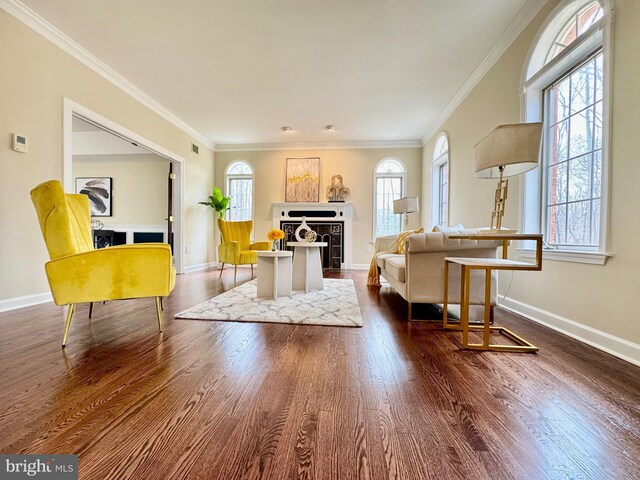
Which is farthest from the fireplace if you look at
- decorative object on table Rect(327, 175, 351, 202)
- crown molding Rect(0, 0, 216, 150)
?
crown molding Rect(0, 0, 216, 150)

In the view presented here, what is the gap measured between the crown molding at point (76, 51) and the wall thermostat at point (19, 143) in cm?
104

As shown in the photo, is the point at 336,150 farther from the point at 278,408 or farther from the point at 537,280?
the point at 278,408

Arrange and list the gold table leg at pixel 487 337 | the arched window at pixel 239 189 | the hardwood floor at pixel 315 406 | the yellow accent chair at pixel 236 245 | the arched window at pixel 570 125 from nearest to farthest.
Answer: the hardwood floor at pixel 315 406
the gold table leg at pixel 487 337
the arched window at pixel 570 125
the yellow accent chair at pixel 236 245
the arched window at pixel 239 189

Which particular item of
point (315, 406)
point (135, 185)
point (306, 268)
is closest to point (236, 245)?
point (306, 268)

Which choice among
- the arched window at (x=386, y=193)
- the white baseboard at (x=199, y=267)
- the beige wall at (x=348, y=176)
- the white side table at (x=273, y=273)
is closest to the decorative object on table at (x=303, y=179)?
the beige wall at (x=348, y=176)

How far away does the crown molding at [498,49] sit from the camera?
2.39 metres

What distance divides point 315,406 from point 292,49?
3324 mm

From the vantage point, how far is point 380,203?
6137 millimetres

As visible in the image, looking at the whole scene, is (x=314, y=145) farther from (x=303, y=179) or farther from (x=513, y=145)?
(x=513, y=145)

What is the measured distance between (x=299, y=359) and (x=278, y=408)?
46 centimetres

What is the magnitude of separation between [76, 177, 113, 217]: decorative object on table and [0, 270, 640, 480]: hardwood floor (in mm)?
5411

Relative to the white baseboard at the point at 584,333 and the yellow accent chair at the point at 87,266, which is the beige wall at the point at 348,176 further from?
the yellow accent chair at the point at 87,266

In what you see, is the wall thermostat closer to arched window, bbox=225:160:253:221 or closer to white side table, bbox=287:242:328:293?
white side table, bbox=287:242:328:293

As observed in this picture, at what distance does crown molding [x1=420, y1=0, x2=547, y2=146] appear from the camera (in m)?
2.39
